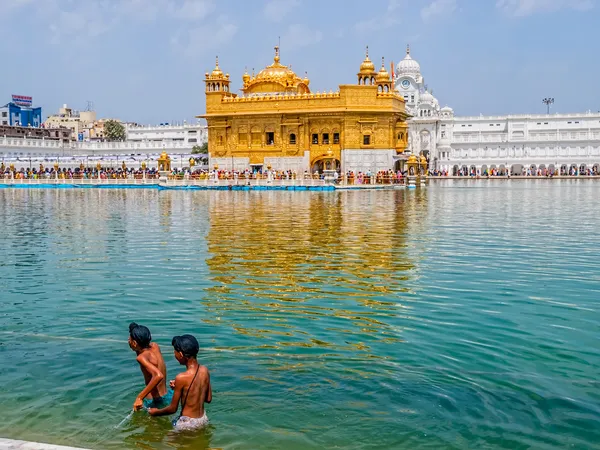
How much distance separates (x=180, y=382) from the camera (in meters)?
5.36

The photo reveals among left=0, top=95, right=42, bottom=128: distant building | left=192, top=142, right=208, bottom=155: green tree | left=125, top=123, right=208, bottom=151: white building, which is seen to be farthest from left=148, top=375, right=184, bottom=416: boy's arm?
left=0, top=95, right=42, bottom=128: distant building

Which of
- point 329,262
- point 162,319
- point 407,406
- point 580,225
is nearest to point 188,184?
point 580,225

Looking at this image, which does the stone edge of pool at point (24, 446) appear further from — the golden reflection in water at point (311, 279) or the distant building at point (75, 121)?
the distant building at point (75, 121)

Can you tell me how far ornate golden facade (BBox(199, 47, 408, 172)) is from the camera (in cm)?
5066

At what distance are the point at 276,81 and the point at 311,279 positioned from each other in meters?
44.8

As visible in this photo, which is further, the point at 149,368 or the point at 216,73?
the point at 216,73

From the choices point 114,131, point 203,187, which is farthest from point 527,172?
point 114,131

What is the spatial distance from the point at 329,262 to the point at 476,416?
7.27 m

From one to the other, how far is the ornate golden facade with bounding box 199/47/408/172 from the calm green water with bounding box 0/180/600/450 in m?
34.8

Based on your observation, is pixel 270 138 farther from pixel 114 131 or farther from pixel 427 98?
pixel 114 131

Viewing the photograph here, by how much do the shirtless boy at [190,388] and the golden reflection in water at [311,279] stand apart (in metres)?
2.23

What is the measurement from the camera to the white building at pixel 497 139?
88.2m

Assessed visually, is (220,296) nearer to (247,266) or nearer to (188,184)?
(247,266)

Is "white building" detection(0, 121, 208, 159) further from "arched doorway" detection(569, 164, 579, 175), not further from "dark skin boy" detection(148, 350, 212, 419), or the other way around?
"dark skin boy" detection(148, 350, 212, 419)
